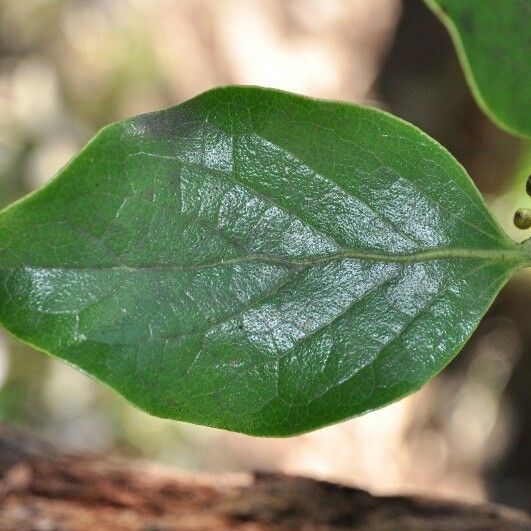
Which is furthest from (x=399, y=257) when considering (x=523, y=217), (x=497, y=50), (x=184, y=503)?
(x=184, y=503)

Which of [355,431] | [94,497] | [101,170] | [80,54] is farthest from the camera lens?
[80,54]

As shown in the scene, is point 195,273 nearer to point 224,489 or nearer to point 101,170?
point 101,170

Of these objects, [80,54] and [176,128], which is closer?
[176,128]

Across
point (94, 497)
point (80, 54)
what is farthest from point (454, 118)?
point (94, 497)

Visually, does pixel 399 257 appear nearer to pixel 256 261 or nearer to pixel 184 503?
pixel 256 261

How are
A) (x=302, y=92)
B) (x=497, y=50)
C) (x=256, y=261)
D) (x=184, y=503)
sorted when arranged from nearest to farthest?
(x=256, y=261) → (x=497, y=50) → (x=184, y=503) → (x=302, y=92)

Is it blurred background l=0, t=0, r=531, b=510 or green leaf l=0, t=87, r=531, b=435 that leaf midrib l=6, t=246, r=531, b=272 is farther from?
blurred background l=0, t=0, r=531, b=510

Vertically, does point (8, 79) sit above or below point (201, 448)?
above
